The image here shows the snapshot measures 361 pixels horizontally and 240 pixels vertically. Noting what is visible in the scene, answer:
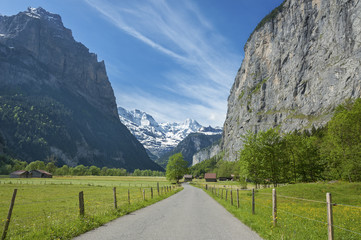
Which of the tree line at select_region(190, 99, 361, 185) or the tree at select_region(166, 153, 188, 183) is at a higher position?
the tree line at select_region(190, 99, 361, 185)

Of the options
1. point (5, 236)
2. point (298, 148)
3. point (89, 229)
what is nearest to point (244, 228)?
point (89, 229)

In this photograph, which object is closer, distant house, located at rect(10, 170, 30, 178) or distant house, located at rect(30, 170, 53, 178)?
distant house, located at rect(10, 170, 30, 178)

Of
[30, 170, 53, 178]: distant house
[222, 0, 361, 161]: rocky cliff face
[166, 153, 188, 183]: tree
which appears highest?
[222, 0, 361, 161]: rocky cliff face

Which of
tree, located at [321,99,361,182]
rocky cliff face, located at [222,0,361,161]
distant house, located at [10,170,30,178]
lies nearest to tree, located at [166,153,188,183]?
tree, located at [321,99,361,182]

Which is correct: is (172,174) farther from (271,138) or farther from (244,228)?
(244,228)

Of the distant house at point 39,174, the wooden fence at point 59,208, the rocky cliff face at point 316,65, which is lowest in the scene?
the distant house at point 39,174

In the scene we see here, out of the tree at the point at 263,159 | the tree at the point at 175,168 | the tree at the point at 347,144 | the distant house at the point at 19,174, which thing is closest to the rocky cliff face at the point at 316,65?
the tree at the point at 175,168

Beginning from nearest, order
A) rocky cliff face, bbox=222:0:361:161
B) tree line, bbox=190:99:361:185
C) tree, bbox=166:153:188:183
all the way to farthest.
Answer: tree line, bbox=190:99:361:185, tree, bbox=166:153:188:183, rocky cliff face, bbox=222:0:361:161

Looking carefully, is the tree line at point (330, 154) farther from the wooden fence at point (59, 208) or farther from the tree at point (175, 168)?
the tree at point (175, 168)

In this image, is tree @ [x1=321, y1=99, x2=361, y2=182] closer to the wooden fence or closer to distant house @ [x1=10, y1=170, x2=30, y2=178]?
the wooden fence

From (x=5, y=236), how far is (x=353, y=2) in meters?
176

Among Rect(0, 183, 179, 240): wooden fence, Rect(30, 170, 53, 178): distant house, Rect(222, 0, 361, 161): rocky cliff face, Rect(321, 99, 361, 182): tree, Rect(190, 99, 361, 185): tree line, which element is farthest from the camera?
Rect(30, 170, 53, 178): distant house

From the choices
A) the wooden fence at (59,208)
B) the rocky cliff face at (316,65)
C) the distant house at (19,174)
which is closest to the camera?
the wooden fence at (59,208)

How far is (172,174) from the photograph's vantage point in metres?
108
